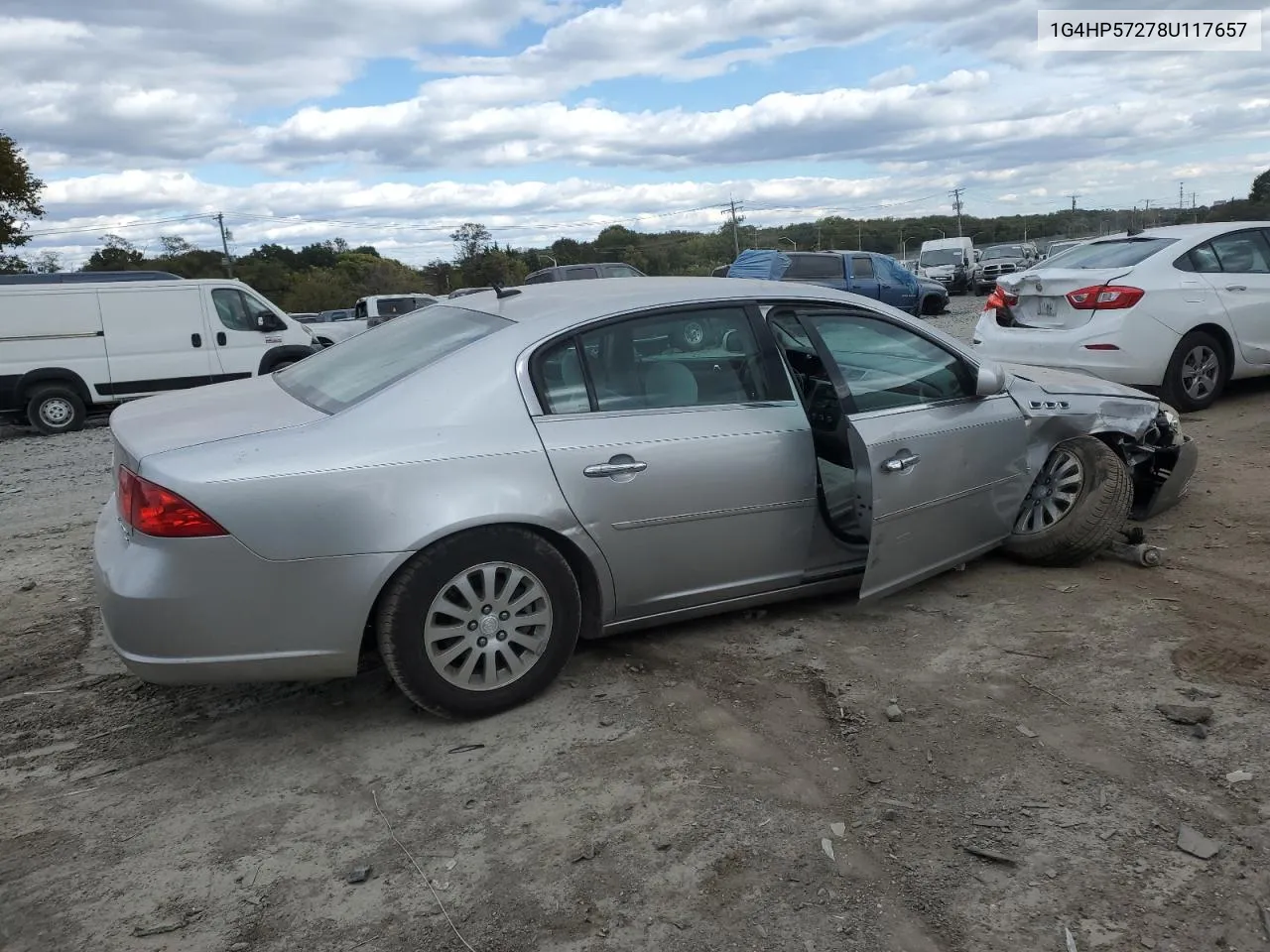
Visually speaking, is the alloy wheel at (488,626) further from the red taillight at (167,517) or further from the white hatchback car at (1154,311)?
the white hatchback car at (1154,311)

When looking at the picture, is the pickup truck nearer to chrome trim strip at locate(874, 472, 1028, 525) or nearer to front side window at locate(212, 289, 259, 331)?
front side window at locate(212, 289, 259, 331)

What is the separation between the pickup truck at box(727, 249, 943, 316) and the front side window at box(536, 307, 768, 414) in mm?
16133

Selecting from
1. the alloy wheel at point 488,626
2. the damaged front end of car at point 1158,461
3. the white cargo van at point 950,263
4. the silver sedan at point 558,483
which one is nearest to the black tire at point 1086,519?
the silver sedan at point 558,483

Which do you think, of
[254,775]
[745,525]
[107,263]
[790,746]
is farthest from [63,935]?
[107,263]

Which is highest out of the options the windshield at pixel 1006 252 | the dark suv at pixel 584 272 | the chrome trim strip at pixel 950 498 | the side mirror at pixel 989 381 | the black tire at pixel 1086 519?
the windshield at pixel 1006 252

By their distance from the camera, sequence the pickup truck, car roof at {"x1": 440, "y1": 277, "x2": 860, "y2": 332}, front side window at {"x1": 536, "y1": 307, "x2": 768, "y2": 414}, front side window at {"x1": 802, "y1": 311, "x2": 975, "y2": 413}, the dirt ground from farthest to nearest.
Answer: the pickup truck < front side window at {"x1": 802, "y1": 311, "x2": 975, "y2": 413} < car roof at {"x1": 440, "y1": 277, "x2": 860, "y2": 332} < front side window at {"x1": 536, "y1": 307, "x2": 768, "y2": 414} < the dirt ground

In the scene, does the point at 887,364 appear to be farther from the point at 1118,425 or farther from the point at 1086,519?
the point at 1118,425

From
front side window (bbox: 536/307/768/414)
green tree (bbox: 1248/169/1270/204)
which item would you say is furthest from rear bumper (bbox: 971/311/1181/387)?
green tree (bbox: 1248/169/1270/204)

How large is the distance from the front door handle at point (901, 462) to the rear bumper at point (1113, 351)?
12.5ft

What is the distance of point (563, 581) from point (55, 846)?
1.75 m

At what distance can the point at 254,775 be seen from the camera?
326 centimetres

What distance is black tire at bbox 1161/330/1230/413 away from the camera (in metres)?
7.86

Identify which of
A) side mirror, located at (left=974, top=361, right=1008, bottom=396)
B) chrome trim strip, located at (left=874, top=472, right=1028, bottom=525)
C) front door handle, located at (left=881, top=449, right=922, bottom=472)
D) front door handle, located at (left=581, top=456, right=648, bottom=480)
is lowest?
chrome trim strip, located at (left=874, top=472, right=1028, bottom=525)

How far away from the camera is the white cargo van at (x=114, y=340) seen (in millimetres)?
12406
